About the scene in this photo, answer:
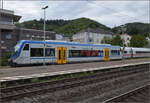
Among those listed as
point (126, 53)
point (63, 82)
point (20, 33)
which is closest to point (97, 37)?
point (126, 53)

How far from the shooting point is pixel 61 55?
779 inches

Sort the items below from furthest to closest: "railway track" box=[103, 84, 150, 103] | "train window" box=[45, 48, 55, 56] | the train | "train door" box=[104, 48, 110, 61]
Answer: "train door" box=[104, 48, 110, 61] → "train window" box=[45, 48, 55, 56] → the train → "railway track" box=[103, 84, 150, 103]

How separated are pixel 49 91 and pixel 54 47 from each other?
11356 mm

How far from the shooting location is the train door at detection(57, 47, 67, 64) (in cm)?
1945

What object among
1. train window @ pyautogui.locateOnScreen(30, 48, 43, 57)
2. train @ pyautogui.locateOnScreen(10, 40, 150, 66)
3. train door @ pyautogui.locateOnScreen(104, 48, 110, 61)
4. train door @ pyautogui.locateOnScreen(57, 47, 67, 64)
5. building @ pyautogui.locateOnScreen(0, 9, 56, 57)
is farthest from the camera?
building @ pyautogui.locateOnScreen(0, 9, 56, 57)

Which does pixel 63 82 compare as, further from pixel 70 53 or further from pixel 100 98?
pixel 70 53

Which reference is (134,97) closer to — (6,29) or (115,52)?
(115,52)

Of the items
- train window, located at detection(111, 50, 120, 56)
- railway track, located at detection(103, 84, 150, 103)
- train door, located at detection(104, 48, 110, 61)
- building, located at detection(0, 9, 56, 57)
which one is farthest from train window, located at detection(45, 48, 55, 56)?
building, located at detection(0, 9, 56, 57)

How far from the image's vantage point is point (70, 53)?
2048 centimetres

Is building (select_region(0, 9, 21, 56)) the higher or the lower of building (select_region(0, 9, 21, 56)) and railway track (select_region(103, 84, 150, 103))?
the higher

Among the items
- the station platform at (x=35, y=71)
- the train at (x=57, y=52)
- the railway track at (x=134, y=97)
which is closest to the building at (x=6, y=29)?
the train at (x=57, y=52)

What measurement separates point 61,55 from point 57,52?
86 cm

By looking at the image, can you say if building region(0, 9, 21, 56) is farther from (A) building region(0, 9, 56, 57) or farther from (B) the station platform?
(B) the station platform

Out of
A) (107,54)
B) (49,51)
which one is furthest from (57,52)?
(107,54)
